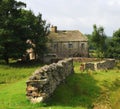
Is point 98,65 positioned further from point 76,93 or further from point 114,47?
point 114,47

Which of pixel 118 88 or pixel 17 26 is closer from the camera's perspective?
pixel 118 88

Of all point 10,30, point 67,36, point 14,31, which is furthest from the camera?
point 67,36

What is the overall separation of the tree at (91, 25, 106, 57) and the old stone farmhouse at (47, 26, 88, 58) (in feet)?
7.43

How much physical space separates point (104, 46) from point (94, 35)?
3.26m

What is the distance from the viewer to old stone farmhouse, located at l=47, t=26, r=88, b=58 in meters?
86.5

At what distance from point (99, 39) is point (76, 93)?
58.7m

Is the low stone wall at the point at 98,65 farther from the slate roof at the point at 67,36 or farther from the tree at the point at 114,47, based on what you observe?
the slate roof at the point at 67,36

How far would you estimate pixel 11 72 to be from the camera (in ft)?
172

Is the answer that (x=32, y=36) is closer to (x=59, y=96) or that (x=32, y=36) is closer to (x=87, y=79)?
(x=87, y=79)

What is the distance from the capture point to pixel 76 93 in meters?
30.2

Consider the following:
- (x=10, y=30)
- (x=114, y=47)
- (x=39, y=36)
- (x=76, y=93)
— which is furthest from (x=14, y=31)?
(x=76, y=93)

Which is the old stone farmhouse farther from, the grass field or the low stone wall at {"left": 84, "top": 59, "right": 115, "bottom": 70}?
the grass field

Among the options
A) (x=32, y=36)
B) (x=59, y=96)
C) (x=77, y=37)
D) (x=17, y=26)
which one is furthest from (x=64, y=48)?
(x=59, y=96)

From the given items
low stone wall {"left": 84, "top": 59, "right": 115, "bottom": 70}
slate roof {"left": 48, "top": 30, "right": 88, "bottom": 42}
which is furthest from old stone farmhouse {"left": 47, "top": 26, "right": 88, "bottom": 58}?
low stone wall {"left": 84, "top": 59, "right": 115, "bottom": 70}
